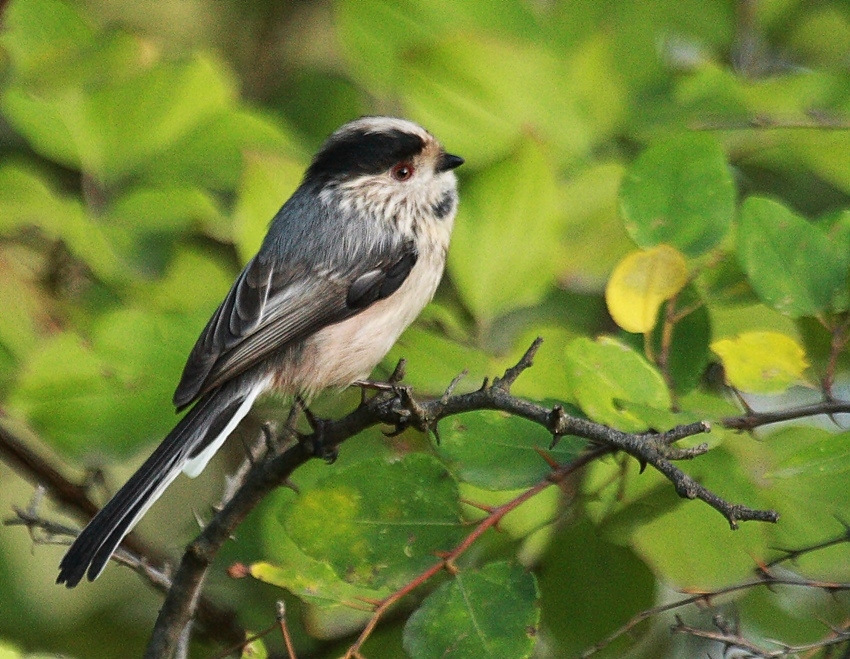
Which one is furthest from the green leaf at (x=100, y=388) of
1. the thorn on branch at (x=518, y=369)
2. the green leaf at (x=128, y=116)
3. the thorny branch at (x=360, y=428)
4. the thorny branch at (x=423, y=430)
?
the thorn on branch at (x=518, y=369)

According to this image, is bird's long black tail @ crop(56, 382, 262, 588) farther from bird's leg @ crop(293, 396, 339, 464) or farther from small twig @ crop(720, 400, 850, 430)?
small twig @ crop(720, 400, 850, 430)

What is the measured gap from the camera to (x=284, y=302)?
8.75 feet

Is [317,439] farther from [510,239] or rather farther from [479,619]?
[510,239]

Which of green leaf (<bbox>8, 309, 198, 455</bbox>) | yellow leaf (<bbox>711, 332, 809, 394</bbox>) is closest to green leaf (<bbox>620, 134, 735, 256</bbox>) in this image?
yellow leaf (<bbox>711, 332, 809, 394</bbox>)

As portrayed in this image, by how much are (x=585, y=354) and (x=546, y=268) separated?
2.42 ft

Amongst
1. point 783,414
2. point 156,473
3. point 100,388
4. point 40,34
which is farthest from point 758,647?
point 40,34

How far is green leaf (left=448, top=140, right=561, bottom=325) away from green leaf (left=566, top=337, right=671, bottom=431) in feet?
2.26

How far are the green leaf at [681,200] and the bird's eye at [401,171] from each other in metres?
1.04

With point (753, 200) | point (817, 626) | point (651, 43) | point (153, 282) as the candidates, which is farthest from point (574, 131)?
point (817, 626)

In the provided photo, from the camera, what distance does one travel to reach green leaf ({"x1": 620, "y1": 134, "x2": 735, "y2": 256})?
2035mm

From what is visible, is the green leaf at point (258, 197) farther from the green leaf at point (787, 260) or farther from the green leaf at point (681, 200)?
the green leaf at point (787, 260)

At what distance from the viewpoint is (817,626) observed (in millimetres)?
2438

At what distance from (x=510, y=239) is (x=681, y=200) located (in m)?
0.50

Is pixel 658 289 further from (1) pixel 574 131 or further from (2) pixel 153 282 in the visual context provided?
(2) pixel 153 282
